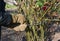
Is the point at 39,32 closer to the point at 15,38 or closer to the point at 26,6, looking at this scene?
the point at 26,6

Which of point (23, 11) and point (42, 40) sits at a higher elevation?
point (23, 11)

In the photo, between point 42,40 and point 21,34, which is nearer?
point 42,40

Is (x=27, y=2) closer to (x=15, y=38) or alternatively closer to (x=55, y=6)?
(x=55, y=6)

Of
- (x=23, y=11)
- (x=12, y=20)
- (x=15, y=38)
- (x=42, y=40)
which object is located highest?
(x=23, y=11)

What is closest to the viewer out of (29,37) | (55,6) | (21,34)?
(55,6)

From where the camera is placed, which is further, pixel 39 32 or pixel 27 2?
pixel 39 32

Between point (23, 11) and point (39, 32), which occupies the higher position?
point (23, 11)

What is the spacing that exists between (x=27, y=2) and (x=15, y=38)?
221 centimetres

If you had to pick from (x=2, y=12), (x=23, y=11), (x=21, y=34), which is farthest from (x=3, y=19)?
(x=21, y=34)

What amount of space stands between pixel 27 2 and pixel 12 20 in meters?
0.41

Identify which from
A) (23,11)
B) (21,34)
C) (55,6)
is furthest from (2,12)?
(21,34)

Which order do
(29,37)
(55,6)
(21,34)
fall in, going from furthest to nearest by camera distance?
(21,34)
(29,37)
(55,6)

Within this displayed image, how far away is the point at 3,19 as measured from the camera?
271cm

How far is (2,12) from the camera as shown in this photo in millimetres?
2715
